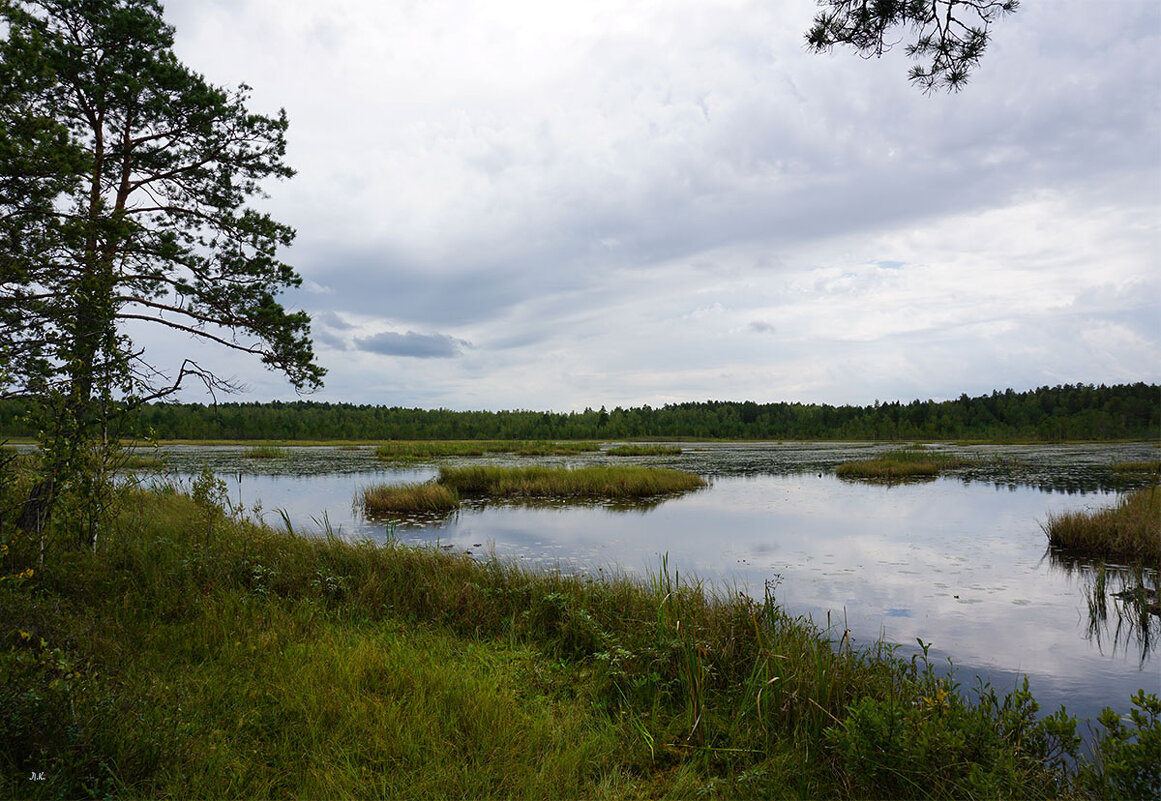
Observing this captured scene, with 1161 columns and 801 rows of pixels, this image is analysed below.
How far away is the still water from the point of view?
27.0 feet

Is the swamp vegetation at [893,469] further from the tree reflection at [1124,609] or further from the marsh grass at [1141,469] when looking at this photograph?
the tree reflection at [1124,609]

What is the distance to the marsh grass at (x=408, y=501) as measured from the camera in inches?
833

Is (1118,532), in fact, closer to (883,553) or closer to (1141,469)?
(883,553)

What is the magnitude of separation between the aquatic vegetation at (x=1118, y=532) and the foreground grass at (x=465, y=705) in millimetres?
10058

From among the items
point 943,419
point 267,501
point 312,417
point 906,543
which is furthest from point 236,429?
point 943,419

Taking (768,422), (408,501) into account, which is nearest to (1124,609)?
(408,501)

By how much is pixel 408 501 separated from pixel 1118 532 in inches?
829

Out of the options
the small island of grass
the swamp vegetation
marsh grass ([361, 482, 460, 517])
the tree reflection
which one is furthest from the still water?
the swamp vegetation

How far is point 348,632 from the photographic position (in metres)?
6.38

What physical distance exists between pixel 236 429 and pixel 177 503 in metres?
101

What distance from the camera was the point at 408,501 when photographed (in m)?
21.3

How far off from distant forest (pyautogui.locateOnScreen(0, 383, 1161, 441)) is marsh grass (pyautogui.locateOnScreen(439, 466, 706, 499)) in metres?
70.8

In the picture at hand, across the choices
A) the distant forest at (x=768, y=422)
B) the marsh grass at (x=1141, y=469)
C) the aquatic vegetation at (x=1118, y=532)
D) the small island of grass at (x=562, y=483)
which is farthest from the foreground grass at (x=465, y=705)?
the distant forest at (x=768, y=422)

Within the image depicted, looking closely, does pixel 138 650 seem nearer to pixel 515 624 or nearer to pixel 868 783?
pixel 515 624
